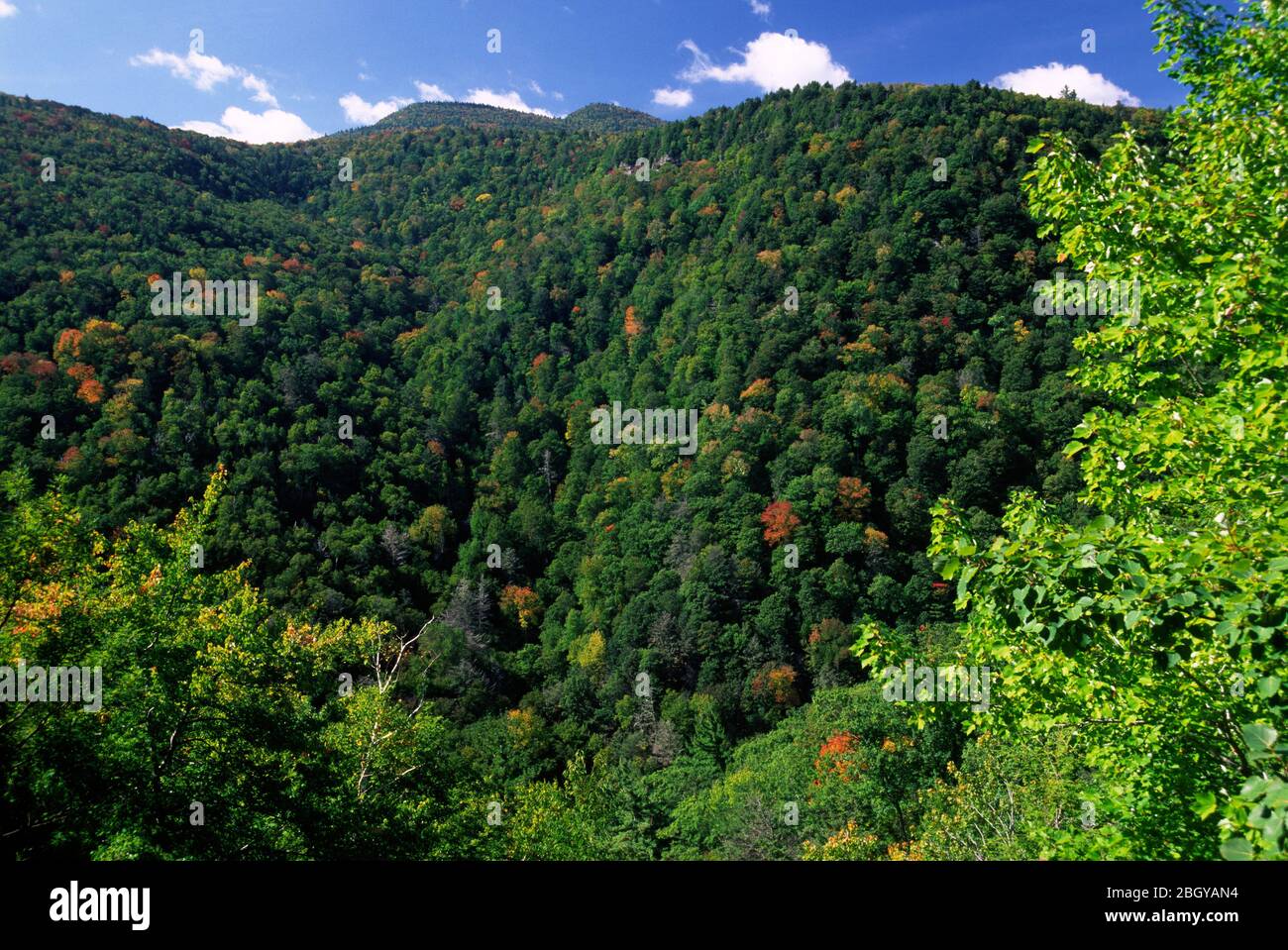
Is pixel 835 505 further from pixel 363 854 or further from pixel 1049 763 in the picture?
pixel 363 854

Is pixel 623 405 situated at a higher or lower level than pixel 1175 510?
higher

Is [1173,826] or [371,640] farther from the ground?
[1173,826]

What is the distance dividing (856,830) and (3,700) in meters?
24.7

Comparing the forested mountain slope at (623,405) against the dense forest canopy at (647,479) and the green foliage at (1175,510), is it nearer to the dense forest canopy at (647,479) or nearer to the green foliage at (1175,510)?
the dense forest canopy at (647,479)

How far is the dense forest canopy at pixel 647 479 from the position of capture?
5.65m

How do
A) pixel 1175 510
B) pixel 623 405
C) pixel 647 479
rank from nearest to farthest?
pixel 1175 510, pixel 647 479, pixel 623 405

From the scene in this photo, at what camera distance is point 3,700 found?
25.4ft

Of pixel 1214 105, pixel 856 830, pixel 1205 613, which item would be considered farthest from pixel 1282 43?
pixel 856 830

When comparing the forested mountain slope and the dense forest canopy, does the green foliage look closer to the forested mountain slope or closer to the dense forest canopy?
the dense forest canopy

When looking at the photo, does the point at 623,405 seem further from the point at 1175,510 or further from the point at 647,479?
the point at 1175,510

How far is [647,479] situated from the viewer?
2788 inches

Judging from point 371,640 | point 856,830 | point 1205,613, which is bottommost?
point 856,830

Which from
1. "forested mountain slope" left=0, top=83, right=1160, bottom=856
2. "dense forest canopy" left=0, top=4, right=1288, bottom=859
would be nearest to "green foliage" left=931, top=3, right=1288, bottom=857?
"dense forest canopy" left=0, top=4, right=1288, bottom=859

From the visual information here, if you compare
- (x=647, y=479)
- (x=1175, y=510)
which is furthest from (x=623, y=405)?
(x=1175, y=510)
